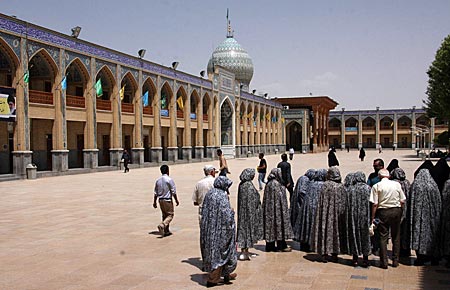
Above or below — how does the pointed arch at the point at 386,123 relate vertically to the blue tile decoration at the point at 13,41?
below

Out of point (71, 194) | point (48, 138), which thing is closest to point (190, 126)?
point (48, 138)

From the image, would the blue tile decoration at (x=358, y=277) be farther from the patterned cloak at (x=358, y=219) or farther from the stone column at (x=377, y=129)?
the stone column at (x=377, y=129)

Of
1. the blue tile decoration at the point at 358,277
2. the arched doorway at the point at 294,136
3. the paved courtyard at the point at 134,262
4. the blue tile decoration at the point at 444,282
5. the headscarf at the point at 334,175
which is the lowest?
the blue tile decoration at the point at 444,282

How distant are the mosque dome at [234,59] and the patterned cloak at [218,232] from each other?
168 ft

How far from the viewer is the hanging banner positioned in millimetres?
20828

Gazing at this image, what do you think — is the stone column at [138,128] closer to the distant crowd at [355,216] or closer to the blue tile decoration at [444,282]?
the distant crowd at [355,216]

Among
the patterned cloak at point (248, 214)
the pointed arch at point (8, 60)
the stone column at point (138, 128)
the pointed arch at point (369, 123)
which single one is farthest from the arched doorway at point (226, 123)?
the patterned cloak at point (248, 214)

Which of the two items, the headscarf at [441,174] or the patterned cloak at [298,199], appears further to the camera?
the headscarf at [441,174]

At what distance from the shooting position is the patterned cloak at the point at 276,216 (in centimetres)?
733

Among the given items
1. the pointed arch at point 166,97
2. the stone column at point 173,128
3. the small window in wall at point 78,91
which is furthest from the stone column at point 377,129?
the small window in wall at point 78,91

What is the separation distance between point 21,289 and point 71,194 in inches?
409

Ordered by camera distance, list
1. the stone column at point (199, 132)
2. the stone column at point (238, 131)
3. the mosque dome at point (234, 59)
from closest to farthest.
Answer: the stone column at point (199, 132), the stone column at point (238, 131), the mosque dome at point (234, 59)

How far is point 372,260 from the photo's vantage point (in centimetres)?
703

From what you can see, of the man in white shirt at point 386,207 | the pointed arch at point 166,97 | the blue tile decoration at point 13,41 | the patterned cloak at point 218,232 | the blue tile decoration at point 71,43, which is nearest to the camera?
the patterned cloak at point 218,232
